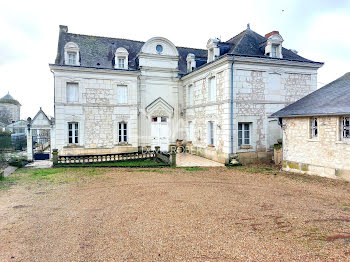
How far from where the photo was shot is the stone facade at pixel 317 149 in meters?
9.20

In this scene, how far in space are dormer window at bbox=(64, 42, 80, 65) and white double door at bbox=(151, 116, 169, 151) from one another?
5974mm

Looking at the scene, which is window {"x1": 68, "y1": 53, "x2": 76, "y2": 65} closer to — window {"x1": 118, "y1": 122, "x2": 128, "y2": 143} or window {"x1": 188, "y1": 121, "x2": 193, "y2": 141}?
window {"x1": 118, "y1": 122, "x2": 128, "y2": 143}

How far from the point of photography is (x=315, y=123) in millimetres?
10406

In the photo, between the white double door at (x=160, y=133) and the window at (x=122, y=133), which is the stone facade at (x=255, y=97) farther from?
the window at (x=122, y=133)

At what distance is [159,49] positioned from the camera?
17391mm

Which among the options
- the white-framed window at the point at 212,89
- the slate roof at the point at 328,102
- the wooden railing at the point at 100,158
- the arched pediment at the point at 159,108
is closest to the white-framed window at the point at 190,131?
the arched pediment at the point at 159,108

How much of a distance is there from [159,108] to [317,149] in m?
10.2

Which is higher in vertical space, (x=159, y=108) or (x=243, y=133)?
(x=159, y=108)

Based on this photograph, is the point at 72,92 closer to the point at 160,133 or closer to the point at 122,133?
the point at 122,133

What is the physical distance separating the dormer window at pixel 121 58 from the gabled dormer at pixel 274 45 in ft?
27.3

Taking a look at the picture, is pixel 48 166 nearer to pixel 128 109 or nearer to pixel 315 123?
pixel 128 109

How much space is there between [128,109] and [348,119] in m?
11.8

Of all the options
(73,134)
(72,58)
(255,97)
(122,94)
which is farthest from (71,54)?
(255,97)

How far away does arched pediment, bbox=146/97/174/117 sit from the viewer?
17403 millimetres
